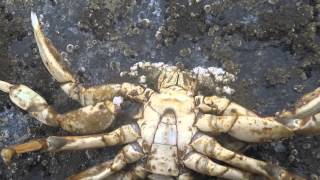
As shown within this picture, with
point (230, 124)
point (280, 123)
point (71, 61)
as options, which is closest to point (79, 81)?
point (71, 61)

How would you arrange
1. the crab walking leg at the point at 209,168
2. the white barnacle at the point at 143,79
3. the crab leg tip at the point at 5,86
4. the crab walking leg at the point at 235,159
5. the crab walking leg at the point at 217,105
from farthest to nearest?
the white barnacle at the point at 143,79 → the crab leg tip at the point at 5,86 → the crab walking leg at the point at 217,105 → the crab walking leg at the point at 209,168 → the crab walking leg at the point at 235,159

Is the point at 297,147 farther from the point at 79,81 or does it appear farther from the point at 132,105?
the point at 79,81

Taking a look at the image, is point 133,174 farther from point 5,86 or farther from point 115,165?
point 5,86

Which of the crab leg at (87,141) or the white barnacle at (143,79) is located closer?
the crab leg at (87,141)

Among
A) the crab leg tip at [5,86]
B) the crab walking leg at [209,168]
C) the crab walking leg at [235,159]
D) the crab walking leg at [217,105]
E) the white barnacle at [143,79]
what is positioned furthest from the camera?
the white barnacle at [143,79]

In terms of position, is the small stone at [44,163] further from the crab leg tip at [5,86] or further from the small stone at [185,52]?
the small stone at [185,52]

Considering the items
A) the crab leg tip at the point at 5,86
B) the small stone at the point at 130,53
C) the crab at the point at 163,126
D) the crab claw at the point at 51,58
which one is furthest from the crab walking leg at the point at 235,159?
the crab leg tip at the point at 5,86

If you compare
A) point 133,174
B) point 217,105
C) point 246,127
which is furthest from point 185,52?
point 133,174

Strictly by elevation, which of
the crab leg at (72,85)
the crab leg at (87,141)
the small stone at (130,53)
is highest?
the small stone at (130,53)
